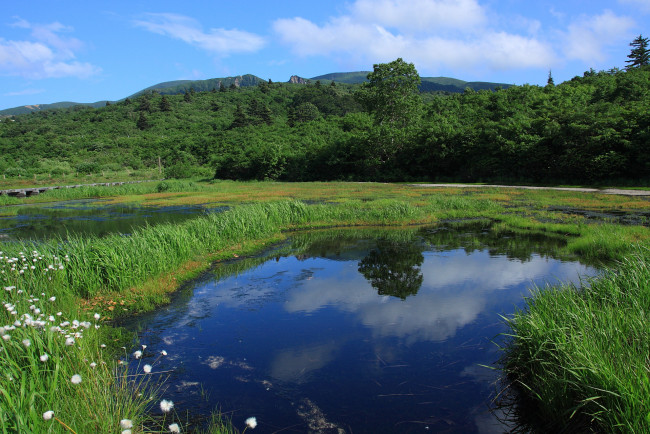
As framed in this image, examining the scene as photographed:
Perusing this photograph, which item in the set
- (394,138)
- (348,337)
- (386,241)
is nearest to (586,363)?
(348,337)

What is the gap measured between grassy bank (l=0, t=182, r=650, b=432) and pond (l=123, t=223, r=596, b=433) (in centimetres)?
78

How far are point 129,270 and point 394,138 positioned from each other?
4763 centimetres

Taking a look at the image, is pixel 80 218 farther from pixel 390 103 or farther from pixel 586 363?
pixel 390 103

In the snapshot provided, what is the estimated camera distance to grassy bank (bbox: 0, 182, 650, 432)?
456cm

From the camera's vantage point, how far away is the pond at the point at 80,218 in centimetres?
2111

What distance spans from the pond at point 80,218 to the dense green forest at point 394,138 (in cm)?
3027

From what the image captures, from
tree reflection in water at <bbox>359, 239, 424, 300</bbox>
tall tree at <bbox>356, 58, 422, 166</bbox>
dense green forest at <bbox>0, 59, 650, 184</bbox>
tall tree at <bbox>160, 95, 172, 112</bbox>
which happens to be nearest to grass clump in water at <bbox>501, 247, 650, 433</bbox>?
tree reflection in water at <bbox>359, 239, 424, 300</bbox>

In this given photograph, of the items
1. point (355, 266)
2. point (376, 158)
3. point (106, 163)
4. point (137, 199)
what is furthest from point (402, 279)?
point (106, 163)

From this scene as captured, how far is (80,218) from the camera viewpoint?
27.2 m

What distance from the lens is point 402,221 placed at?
21812mm

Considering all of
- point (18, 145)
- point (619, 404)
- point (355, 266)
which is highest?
point (18, 145)

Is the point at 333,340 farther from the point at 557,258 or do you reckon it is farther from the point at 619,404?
the point at 557,258

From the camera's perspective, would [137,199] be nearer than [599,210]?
No

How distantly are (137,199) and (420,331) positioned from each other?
120 ft
